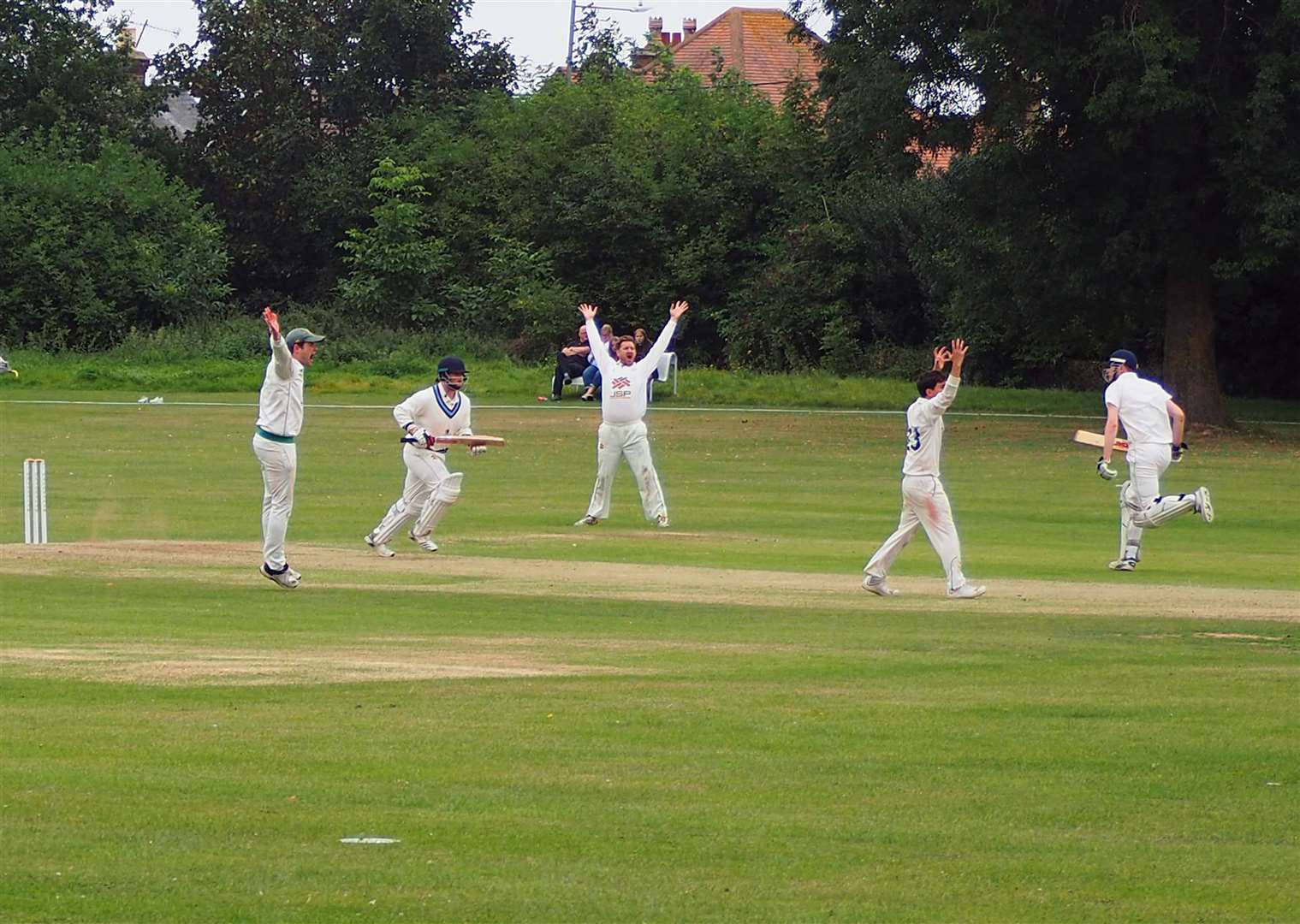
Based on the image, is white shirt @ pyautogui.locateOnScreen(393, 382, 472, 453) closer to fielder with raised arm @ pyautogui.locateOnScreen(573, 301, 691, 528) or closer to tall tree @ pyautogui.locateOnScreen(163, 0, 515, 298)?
fielder with raised arm @ pyautogui.locateOnScreen(573, 301, 691, 528)

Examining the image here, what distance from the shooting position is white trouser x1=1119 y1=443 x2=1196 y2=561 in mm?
18781

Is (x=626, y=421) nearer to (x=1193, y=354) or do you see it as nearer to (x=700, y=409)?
(x=1193, y=354)

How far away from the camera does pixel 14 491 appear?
1030 inches

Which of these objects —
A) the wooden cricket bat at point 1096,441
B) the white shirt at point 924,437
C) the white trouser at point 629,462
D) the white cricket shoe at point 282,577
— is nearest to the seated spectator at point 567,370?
the white trouser at point 629,462

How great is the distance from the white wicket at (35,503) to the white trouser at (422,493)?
322 cm

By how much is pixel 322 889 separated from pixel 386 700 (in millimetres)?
3909

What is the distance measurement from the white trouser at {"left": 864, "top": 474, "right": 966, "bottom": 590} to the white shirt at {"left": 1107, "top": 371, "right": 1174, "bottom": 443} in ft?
13.4

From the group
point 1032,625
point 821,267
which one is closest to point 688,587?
point 1032,625

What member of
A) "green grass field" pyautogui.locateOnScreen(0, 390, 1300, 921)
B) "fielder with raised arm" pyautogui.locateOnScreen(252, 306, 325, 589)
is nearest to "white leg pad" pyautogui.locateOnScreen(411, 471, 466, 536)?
"green grass field" pyautogui.locateOnScreen(0, 390, 1300, 921)

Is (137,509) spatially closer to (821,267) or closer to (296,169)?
(821,267)

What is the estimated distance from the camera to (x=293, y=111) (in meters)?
65.5

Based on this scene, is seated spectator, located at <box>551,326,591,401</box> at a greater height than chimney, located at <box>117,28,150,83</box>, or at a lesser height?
lesser

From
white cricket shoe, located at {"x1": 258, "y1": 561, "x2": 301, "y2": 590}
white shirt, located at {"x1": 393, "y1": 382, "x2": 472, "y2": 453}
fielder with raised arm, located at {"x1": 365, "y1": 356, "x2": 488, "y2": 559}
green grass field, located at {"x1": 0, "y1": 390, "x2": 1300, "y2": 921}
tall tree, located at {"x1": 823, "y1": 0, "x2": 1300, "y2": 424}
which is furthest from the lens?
tall tree, located at {"x1": 823, "y1": 0, "x2": 1300, "y2": 424}

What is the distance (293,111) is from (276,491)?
169 feet
